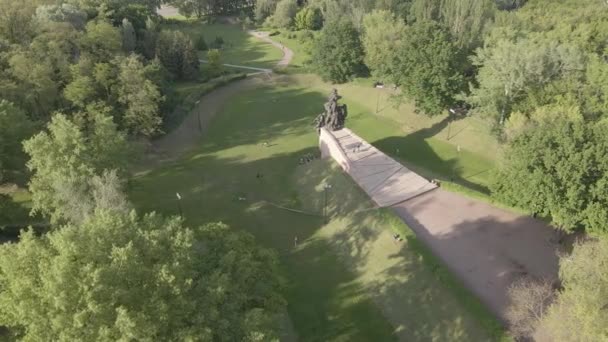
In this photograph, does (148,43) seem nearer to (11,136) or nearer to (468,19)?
(11,136)

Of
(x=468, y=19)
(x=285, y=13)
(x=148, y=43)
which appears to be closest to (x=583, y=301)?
(x=468, y=19)

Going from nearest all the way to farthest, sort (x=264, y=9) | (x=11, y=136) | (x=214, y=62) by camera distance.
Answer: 1. (x=11, y=136)
2. (x=214, y=62)
3. (x=264, y=9)

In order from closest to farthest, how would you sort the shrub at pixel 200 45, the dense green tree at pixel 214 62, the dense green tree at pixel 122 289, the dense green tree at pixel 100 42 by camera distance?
the dense green tree at pixel 122 289 → the dense green tree at pixel 100 42 → the dense green tree at pixel 214 62 → the shrub at pixel 200 45

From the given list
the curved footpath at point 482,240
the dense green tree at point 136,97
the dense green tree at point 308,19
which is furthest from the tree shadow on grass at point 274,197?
the dense green tree at point 308,19

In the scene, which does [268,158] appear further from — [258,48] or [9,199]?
[258,48]

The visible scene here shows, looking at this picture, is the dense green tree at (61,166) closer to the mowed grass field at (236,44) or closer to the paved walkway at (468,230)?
the paved walkway at (468,230)

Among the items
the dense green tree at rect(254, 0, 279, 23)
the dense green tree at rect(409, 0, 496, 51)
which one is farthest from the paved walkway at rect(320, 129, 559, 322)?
the dense green tree at rect(254, 0, 279, 23)

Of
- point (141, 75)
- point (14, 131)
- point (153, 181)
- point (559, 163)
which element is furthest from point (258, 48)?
point (559, 163)
